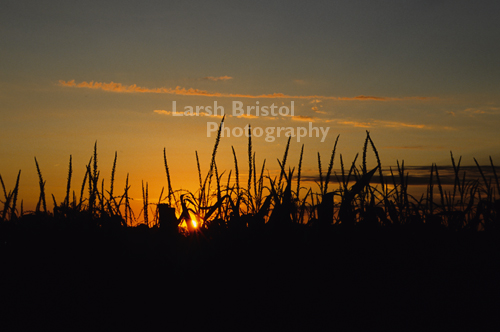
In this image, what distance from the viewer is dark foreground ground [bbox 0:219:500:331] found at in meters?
1.74

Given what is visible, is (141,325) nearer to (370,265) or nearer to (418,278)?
(370,265)

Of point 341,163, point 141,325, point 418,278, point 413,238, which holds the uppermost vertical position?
point 341,163

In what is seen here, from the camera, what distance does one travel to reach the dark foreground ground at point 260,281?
1741 mm

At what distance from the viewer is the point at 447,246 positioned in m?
2.31

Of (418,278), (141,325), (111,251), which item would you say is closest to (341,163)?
(418,278)

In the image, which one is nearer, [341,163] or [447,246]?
[447,246]

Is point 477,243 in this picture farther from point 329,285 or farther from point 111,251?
point 111,251

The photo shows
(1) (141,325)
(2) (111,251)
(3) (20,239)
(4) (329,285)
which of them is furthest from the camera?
(3) (20,239)

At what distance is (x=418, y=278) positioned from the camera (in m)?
1.97

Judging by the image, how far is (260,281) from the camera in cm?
200

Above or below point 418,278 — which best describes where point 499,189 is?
above

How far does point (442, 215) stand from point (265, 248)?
129cm

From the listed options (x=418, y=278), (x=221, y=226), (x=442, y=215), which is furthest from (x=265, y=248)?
(x=442, y=215)

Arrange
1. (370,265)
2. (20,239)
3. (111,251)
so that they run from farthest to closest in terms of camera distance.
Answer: (20,239) → (111,251) → (370,265)
